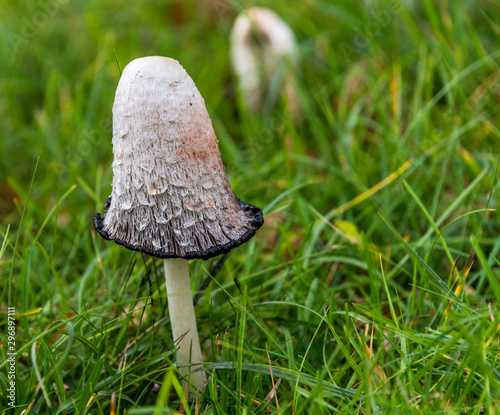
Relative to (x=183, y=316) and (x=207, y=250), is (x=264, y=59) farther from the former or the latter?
(x=207, y=250)

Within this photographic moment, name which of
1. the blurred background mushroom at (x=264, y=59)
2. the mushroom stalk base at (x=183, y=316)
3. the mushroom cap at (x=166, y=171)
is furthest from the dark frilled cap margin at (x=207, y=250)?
the blurred background mushroom at (x=264, y=59)

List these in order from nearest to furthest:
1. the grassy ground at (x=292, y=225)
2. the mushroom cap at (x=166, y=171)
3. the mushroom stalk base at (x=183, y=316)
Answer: the mushroom cap at (x=166, y=171)
the grassy ground at (x=292, y=225)
the mushroom stalk base at (x=183, y=316)

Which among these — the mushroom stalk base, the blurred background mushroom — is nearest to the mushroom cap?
the mushroom stalk base

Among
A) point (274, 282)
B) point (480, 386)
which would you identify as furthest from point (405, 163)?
point (480, 386)

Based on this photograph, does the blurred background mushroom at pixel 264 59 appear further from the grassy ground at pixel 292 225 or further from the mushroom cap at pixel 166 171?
the mushroom cap at pixel 166 171

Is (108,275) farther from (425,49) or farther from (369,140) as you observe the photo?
(425,49)

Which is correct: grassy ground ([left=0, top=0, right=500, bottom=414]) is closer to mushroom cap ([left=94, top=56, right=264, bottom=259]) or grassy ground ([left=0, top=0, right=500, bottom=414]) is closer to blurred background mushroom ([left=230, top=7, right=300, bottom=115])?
blurred background mushroom ([left=230, top=7, right=300, bottom=115])

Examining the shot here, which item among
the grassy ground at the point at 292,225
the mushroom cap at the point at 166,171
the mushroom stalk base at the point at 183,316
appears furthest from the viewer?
the mushroom stalk base at the point at 183,316
